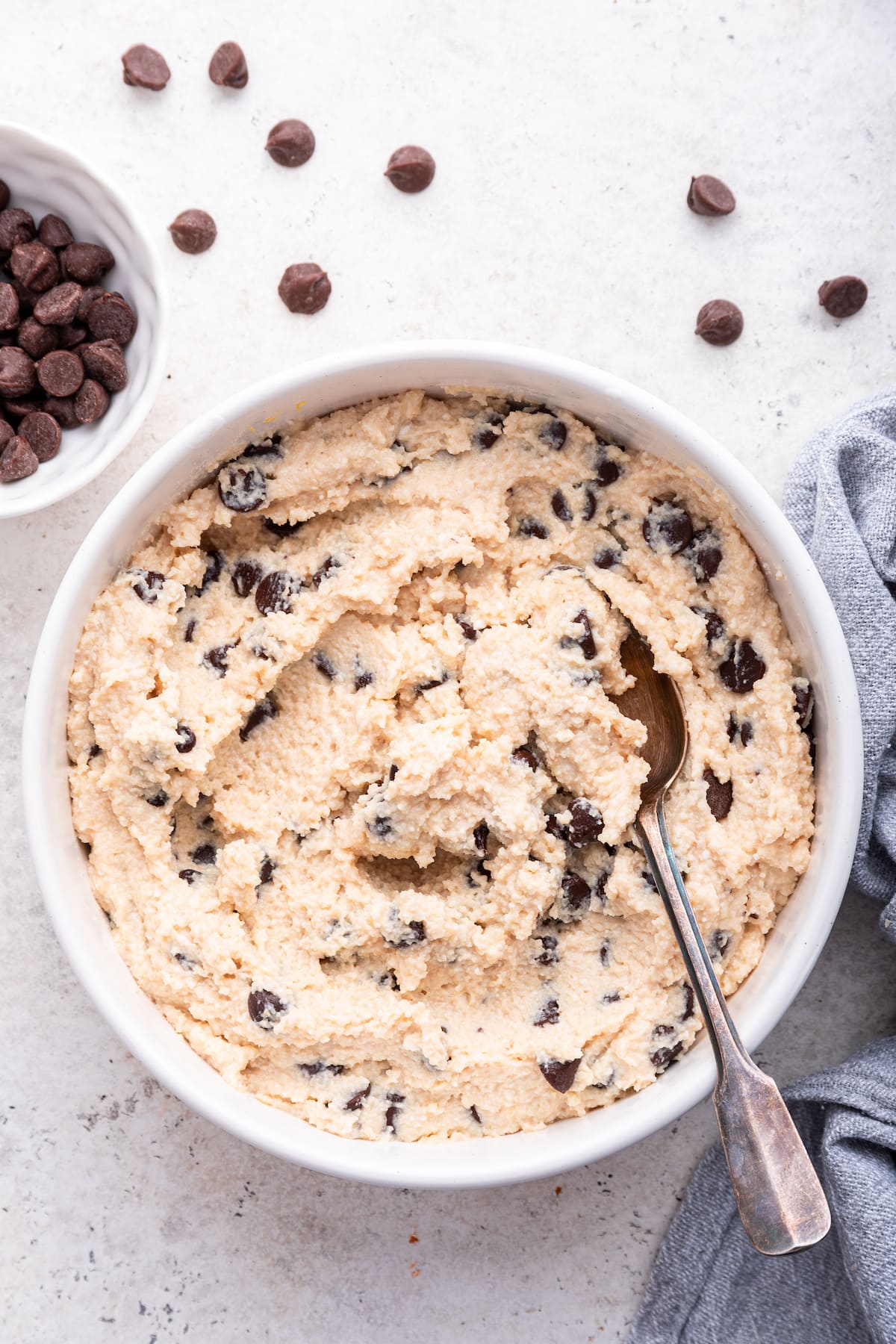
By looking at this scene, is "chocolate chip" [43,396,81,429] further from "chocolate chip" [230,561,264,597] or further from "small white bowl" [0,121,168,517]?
"chocolate chip" [230,561,264,597]

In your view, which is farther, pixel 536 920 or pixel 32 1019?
pixel 32 1019

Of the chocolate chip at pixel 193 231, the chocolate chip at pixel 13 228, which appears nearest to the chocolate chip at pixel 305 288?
the chocolate chip at pixel 193 231

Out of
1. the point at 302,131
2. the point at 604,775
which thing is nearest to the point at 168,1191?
the point at 604,775

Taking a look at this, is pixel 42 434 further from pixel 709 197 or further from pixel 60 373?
pixel 709 197

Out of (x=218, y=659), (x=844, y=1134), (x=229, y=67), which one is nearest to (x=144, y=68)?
(x=229, y=67)

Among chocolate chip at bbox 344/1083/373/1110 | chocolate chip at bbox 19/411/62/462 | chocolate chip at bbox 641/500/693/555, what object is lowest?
chocolate chip at bbox 344/1083/373/1110

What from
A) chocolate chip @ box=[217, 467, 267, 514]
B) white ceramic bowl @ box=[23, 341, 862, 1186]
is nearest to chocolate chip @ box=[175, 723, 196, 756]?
white ceramic bowl @ box=[23, 341, 862, 1186]

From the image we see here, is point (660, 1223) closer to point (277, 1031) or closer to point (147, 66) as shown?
Result: point (277, 1031)
